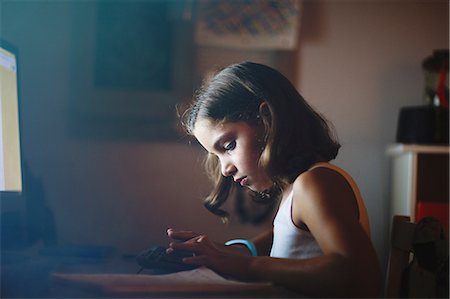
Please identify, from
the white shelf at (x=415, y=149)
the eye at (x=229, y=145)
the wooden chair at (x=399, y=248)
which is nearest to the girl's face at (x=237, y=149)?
the eye at (x=229, y=145)

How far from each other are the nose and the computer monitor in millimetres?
246

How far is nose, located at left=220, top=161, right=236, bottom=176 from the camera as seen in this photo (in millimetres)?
464

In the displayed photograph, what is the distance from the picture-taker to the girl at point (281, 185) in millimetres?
393

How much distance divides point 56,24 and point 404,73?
521mm

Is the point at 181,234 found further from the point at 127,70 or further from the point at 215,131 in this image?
the point at 127,70

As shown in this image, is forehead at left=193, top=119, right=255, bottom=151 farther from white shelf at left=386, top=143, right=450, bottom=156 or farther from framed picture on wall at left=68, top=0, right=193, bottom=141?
white shelf at left=386, top=143, right=450, bottom=156

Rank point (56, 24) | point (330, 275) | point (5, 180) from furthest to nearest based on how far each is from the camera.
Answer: point (56, 24) < point (5, 180) < point (330, 275)

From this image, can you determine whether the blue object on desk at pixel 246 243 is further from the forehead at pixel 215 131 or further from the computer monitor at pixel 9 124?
the computer monitor at pixel 9 124

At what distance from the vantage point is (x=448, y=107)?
851 mm

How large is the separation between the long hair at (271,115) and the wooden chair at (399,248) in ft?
0.39

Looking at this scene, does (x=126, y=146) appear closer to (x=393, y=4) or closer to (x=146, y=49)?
(x=146, y=49)

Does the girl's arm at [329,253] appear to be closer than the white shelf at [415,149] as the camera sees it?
Yes

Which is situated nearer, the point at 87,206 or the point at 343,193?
the point at 343,193

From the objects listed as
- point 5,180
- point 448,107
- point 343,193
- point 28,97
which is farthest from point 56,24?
point 448,107
